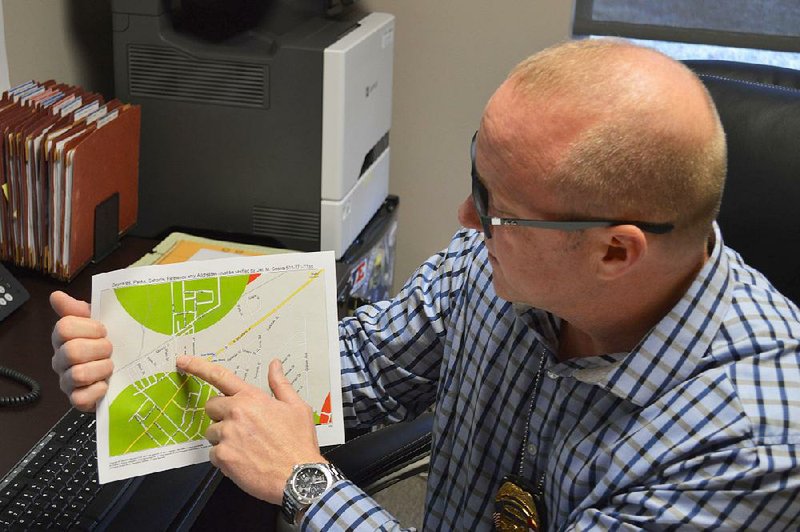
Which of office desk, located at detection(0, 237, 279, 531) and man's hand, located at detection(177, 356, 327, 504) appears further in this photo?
office desk, located at detection(0, 237, 279, 531)

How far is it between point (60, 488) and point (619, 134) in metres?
0.76

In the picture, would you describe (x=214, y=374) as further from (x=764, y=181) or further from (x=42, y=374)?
(x=764, y=181)

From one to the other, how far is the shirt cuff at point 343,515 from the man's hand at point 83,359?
284 mm

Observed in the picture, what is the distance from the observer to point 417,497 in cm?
225

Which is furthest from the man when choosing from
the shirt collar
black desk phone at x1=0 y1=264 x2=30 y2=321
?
black desk phone at x1=0 y1=264 x2=30 y2=321

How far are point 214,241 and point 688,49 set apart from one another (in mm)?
1209

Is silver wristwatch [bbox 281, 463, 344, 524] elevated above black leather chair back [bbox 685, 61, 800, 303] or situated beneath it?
situated beneath

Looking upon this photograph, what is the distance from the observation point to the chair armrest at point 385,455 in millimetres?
1300

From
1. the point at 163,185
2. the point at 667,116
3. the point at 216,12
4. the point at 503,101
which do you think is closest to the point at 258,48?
the point at 216,12

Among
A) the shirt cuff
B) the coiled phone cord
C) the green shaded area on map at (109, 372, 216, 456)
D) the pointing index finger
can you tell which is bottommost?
the coiled phone cord

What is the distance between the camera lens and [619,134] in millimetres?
860

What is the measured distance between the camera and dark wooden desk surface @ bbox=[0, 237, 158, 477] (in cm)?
117

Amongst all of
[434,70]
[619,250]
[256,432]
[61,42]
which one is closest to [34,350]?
[256,432]

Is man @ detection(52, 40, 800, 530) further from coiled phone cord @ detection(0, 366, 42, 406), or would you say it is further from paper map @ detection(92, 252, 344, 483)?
coiled phone cord @ detection(0, 366, 42, 406)
